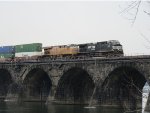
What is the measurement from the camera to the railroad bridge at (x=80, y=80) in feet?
177

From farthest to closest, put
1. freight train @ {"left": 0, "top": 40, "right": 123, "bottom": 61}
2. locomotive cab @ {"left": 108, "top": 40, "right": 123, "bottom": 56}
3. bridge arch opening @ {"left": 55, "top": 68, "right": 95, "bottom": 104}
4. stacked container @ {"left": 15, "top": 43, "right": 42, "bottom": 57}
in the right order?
1. stacked container @ {"left": 15, "top": 43, "right": 42, "bottom": 57}
2. bridge arch opening @ {"left": 55, "top": 68, "right": 95, "bottom": 104}
3. freight train @ {"left": 0, "top": 40, "right": 123, "bottom": 61}
4. locomotive cab @ {"left": 108, "top": 40, "right": 123, "bottom": 56}

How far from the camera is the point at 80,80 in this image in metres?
66.3

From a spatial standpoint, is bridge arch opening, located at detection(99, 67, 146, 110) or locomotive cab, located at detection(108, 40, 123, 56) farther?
locomotive cab, located at detection(108, 40, 123, 56)

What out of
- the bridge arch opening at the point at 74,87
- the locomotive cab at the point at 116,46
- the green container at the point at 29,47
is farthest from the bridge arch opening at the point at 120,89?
the green container at the point at 29,47

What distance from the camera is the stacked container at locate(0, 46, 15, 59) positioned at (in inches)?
3159

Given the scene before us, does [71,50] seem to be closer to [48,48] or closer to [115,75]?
[48,48]

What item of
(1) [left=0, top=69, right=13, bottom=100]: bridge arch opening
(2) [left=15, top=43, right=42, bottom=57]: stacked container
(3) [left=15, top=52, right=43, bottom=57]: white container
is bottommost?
(1) [left=0, top=69, right=13, bottom=100]: bridge arch opening

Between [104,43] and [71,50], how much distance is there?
26.2 feet

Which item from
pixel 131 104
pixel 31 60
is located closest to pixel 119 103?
pixel 131 104

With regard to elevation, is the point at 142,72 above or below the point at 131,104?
above

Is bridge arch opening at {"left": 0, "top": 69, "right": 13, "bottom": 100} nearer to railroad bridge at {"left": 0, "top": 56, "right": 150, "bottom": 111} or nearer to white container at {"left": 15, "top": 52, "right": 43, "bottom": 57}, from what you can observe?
railroad bridge at {"left": 0, "top": 56, "right": 150, "bottom": 111}

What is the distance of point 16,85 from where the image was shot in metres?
71.6

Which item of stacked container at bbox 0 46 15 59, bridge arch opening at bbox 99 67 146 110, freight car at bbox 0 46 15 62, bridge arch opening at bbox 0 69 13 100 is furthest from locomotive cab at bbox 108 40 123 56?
bridge arch opening at bbox 0 69 13 100

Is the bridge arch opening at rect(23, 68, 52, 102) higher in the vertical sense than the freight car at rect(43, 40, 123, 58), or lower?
lower
